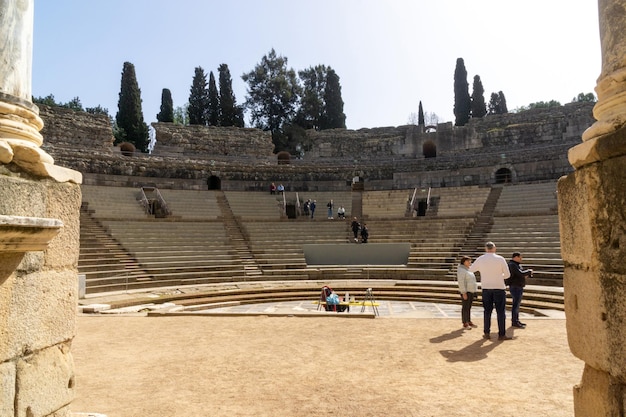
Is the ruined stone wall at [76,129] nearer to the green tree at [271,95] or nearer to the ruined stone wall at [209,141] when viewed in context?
the ruined stone wall at [209,141]

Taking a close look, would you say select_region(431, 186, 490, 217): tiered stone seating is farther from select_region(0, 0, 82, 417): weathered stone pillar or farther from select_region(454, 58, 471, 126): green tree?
select_region(0, 0, 82, 417): weathered stone pillar

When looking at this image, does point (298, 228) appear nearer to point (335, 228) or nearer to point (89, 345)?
point (335, 228)

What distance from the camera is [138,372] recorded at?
15.6 ft

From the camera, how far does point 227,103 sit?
4150 centimetres

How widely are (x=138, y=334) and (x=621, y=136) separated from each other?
6957 millimetres

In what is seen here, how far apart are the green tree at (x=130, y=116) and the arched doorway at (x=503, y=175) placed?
2900 centimetres

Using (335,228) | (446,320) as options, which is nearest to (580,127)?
(335,228)

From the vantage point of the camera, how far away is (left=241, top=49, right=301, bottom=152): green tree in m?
42.6

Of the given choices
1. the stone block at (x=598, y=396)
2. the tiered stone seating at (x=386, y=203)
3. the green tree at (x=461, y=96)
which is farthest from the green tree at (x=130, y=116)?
the stone block at (x=598, y=396)

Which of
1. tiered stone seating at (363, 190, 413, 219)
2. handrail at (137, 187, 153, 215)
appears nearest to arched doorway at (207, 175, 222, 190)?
handrail at (137, 187, 153, 215)

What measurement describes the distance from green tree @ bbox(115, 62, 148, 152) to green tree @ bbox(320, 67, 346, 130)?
17.3m

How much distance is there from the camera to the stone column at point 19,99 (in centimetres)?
264

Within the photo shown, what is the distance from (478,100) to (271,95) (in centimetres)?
2057

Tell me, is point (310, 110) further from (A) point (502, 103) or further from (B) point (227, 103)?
(A) point (502, 103)
